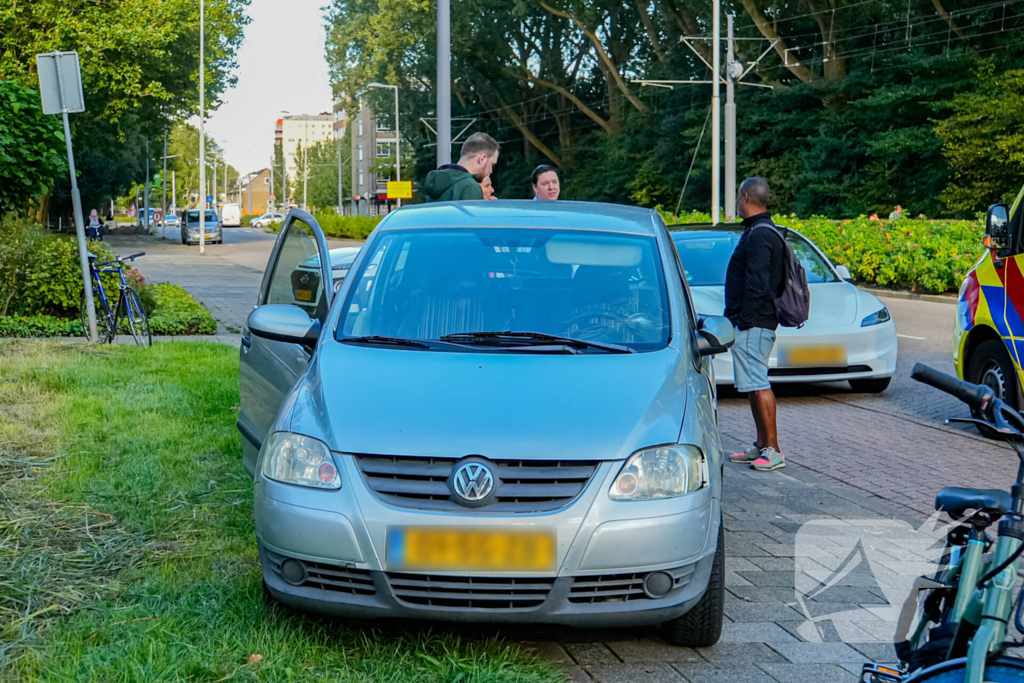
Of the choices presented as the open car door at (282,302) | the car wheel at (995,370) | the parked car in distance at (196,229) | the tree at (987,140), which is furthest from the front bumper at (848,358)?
the parked car in distance at (196,229)

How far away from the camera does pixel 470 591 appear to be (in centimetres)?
369

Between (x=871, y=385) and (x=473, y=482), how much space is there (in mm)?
7657

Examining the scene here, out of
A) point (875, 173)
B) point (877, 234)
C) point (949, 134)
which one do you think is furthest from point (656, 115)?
point (877, 234)

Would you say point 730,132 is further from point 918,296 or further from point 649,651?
point 649,651

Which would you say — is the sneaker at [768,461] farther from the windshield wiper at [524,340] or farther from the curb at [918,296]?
the curb at [918,296]

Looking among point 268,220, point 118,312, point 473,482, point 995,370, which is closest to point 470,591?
point 473,482

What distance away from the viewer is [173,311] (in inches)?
643

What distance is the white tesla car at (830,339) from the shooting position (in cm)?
1002

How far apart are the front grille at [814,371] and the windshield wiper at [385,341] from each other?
611 centimetres

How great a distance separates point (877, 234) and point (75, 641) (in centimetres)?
2293

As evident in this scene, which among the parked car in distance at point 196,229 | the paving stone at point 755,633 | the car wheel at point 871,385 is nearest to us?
the paving stone at point 755,633

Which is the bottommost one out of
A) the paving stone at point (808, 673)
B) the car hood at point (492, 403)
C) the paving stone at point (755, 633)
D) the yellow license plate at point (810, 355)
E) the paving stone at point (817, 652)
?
the paving stone at point (755, 633)

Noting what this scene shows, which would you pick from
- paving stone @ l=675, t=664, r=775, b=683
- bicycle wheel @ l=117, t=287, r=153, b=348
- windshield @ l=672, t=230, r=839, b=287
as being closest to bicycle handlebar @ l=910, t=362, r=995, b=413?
paving stone @ l=675, t=664, r=775, b=683

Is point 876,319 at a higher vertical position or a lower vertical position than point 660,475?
lower
